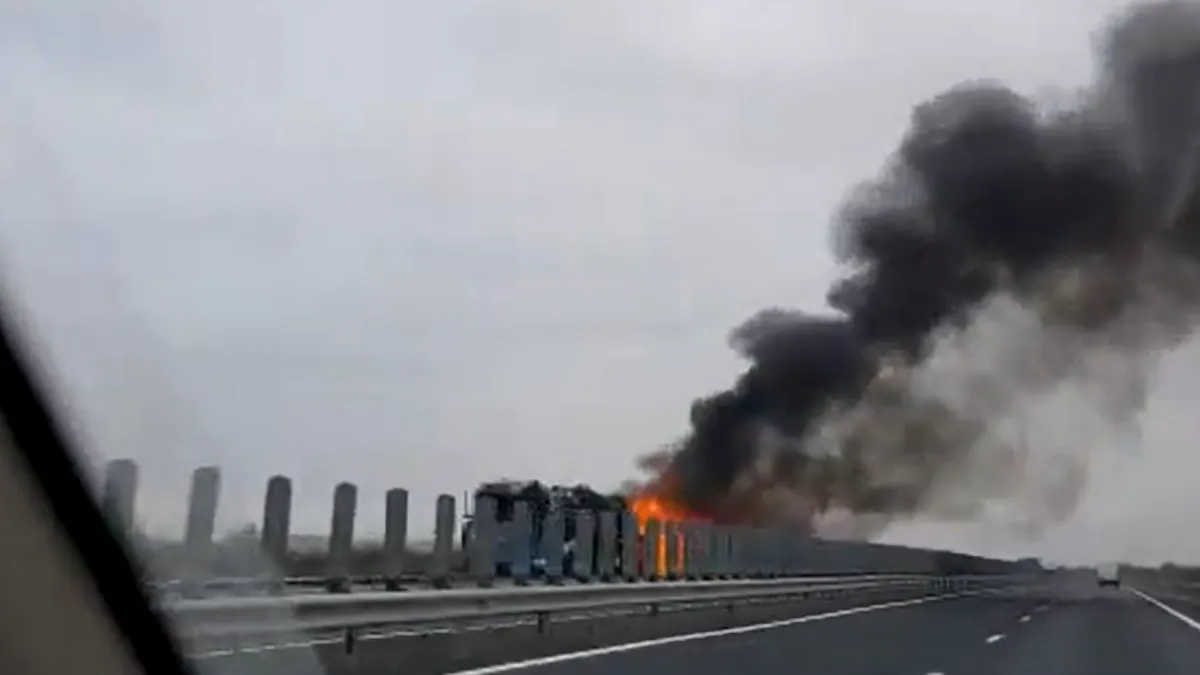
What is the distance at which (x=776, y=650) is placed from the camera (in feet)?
63.1

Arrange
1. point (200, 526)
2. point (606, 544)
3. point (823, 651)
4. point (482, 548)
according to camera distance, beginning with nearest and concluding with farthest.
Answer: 1. point (200, 526)
2. point (823, 651)
3. point (482, 548)
4. point (606, 544)

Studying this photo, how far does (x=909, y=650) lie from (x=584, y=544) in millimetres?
10299

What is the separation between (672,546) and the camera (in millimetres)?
33656

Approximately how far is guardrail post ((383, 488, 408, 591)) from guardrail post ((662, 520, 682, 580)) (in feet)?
→ 55.8

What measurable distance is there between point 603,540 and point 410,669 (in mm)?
16489

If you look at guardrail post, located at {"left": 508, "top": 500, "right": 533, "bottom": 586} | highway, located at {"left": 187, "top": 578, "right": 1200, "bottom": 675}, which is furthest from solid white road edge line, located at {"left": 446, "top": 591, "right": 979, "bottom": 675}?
guardrail post, located at {"left": 508, "top": 500, "right": 533, "bottom": 586}

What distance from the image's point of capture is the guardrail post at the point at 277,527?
5516mm

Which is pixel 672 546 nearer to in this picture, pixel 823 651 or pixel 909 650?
pixel 909 650

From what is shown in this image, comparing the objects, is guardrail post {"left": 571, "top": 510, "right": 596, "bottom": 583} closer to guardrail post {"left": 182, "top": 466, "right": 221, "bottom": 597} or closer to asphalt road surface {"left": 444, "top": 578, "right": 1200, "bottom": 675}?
asphalt road surface {"left": 444, "top": 578, "right": 1200, "bottom": 675}

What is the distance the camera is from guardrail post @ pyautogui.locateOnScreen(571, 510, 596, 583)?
2844 cm

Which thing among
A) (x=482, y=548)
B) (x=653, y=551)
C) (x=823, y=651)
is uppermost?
(x=653, y=551)

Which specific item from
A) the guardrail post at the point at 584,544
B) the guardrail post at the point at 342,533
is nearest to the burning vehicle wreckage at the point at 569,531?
the guardrail post at the point at 584,544

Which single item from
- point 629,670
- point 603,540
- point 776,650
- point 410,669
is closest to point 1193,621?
point 603,540

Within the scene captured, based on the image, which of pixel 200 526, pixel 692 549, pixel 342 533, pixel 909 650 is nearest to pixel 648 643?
pixel 909 650
